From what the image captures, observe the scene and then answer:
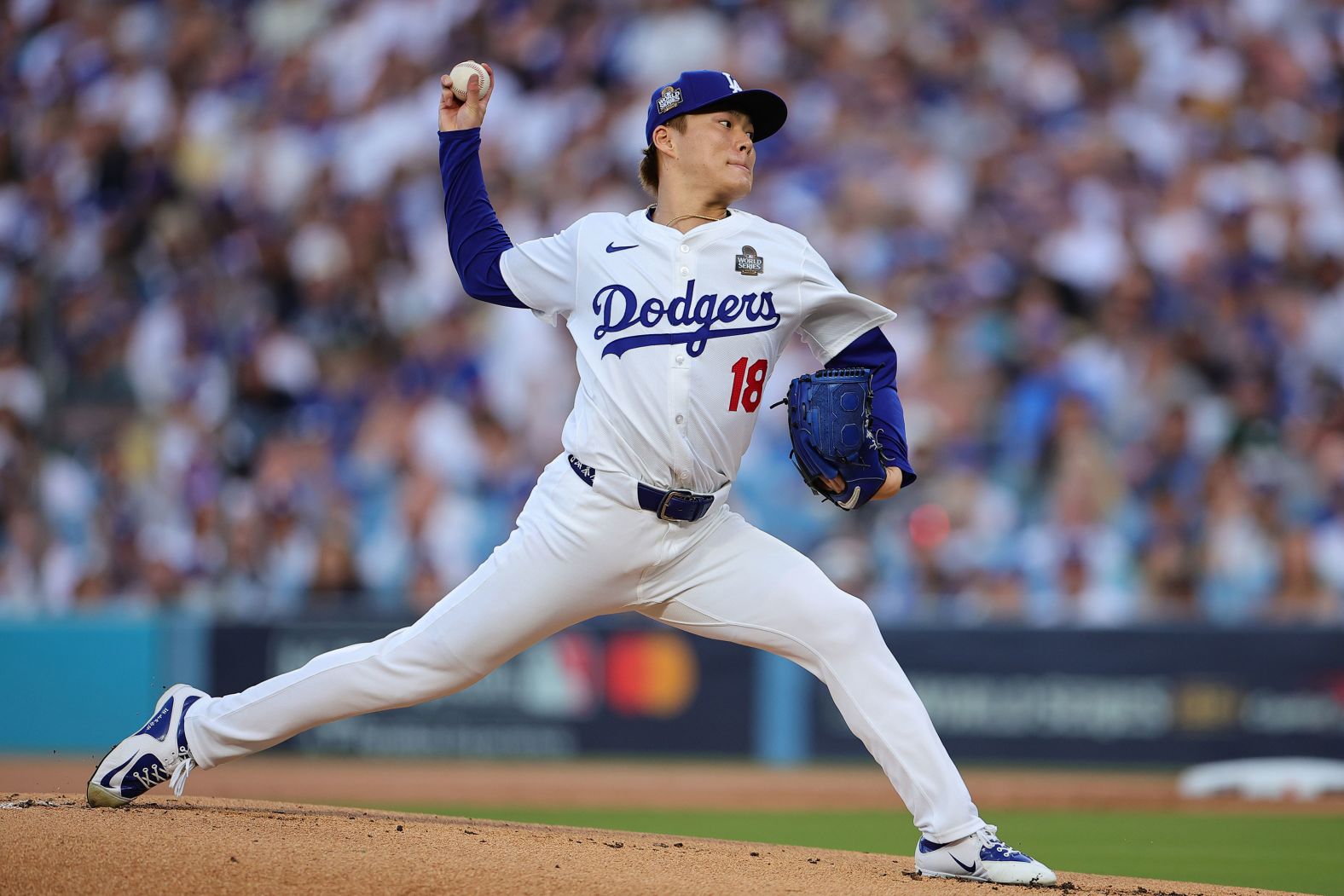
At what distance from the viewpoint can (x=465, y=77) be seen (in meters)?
4.47

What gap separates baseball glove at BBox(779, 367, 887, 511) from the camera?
14.0 feet

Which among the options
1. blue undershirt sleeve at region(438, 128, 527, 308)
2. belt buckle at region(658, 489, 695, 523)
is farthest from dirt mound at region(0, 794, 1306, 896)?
blue undershirt sleeve at region(438, 128, 527, 308)

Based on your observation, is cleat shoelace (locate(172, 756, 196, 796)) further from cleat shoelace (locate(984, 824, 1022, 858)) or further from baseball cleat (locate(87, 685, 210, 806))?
cleat shoelace (locate(984, 824, 1022, 858))

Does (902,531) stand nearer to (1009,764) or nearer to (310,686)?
(1009,764)

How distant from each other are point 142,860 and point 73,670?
732cm

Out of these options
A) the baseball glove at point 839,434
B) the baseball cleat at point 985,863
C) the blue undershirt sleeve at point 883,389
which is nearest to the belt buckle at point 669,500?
the baseball glove at point 839,434

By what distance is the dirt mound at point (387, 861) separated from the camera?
13.1 feet

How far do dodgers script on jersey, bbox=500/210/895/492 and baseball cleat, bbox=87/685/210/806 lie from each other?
140 centimetres

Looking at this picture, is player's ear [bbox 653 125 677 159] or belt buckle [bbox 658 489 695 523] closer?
belt buckle [bbox 658 489 695 523]

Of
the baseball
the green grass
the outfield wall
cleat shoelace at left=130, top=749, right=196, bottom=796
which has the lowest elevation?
the green grass

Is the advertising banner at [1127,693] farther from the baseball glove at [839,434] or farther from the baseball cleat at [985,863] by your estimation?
the baseball glove at [839,434]

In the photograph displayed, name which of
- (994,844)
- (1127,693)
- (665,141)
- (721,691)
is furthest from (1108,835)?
(665,141)

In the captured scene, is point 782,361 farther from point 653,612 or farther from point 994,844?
point 994,844

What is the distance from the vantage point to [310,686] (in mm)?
4453
